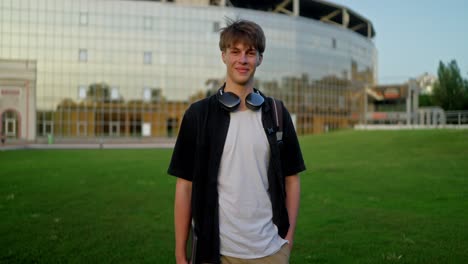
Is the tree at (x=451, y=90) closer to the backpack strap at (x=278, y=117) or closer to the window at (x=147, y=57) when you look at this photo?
the window at (x=147, y=57)

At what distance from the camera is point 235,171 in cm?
266

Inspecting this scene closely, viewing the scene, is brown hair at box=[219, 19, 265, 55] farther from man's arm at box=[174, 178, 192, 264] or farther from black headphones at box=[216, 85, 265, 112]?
man's arm at box=[174, 178, 192, 264]

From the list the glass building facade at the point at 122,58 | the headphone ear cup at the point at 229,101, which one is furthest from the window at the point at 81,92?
the headphone ear cup at the point at 229,101

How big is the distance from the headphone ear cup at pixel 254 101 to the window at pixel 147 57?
208ft

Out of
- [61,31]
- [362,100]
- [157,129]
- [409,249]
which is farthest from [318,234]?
[362,100]

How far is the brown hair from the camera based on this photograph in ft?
9.16

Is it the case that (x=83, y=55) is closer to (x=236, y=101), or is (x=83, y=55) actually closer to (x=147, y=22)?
(x=147, y=22)

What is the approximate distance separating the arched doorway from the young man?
5479 centimetres

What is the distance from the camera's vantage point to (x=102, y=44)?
2485 inches

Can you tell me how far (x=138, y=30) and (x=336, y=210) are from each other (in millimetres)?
58713

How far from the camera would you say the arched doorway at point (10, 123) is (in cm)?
5288

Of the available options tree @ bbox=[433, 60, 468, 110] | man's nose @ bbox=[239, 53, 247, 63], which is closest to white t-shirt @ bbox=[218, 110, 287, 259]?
man's nose @ bbox=[239, 53, 247, 63]

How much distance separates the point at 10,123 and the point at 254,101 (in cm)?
5799

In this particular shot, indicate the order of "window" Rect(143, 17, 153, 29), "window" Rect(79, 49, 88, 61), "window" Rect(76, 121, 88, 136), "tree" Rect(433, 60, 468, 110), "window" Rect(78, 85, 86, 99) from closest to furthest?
"tree" Rect(433, 60, 468, 110) < "window" Rect(76, 121, 88, 136) < "window" Rect(78, 85, 86, 99) < "window" Rect(79, 49, 88, 61) < "window" Rect(143, 17, 153, 29)
